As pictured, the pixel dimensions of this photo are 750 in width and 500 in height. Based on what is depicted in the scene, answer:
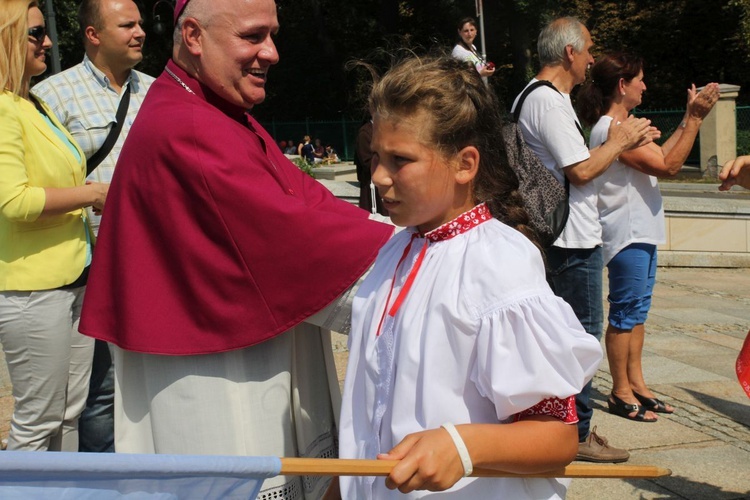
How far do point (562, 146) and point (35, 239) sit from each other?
8.10 ft

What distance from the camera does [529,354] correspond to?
186 centimetres

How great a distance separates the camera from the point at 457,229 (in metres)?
2.12

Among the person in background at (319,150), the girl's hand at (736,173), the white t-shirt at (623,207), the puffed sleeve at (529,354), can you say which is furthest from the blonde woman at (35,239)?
the person in background at (319,150)

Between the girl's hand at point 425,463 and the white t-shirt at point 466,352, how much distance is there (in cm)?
14

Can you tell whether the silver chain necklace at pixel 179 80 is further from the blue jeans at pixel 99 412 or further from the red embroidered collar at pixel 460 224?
the blue jeans at pixel 99 412

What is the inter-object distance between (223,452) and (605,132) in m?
3.21

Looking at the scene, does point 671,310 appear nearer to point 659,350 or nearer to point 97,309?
point 659,350

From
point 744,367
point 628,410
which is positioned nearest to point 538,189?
point 744,367

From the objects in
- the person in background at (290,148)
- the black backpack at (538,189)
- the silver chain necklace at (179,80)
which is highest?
the silver chain necklace at (179,80)

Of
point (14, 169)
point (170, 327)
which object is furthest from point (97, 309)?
point (14, 169)

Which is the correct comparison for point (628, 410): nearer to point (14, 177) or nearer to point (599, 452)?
point (599, 452)

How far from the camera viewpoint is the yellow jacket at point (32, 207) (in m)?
3.41

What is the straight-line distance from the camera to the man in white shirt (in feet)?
15.1

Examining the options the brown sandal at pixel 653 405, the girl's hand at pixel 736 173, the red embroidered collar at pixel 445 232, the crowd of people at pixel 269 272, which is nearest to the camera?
the crowd of people at pixel 269 272
